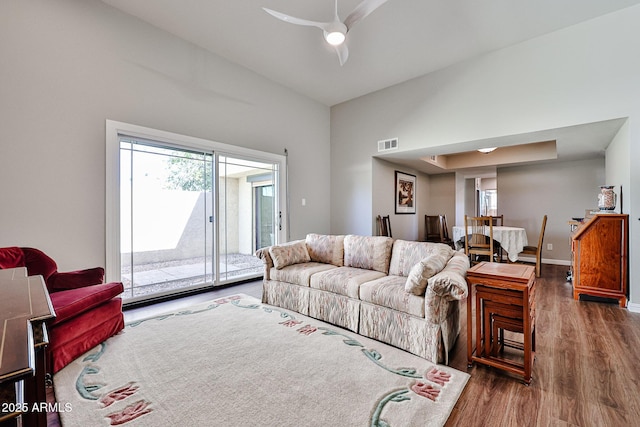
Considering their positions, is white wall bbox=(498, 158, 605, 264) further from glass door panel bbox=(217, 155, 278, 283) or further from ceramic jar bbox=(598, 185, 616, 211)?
glass door panel bbox=(217, 155, 278, 283)

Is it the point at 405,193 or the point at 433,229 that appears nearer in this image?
the point at 405,193

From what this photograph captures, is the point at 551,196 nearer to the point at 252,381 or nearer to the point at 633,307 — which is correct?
the point at 633,307

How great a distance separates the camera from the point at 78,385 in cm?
171

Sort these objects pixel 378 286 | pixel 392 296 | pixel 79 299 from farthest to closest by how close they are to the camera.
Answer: pixel 378 286, pixel 392 296, pixel 79 299

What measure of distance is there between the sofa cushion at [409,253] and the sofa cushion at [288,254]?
1100 mm

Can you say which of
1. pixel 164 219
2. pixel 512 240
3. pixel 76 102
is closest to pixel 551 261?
pixel 512 240

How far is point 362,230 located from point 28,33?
5.07 meters

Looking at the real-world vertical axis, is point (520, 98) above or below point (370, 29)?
below

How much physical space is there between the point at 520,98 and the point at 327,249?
3256 mm

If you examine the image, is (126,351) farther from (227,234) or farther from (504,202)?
(504,202)

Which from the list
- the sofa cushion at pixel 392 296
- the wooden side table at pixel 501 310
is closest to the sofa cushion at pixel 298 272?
the sofa cushion at pixel 392 296

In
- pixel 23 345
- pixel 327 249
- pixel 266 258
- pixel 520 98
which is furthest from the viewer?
pixel 520 98

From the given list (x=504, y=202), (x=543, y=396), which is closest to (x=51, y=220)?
(x=543, y=396)

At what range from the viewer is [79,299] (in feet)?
6.67
